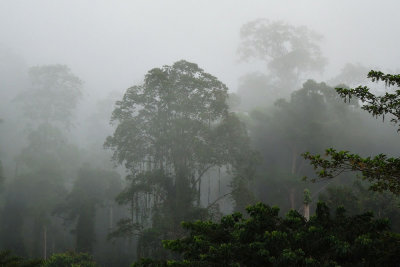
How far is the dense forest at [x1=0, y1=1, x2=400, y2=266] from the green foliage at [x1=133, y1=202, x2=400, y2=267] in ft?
0.08

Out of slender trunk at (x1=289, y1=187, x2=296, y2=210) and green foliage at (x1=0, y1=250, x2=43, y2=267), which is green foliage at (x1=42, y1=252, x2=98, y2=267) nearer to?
green foliage at (x1=0, y1=250, x2=43, y2=267)

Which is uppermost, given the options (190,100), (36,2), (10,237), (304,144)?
(36,2)

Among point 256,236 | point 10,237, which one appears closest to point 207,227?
point 256,236

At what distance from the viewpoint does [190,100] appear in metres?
19.4

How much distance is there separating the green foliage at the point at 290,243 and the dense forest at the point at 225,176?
23 mm

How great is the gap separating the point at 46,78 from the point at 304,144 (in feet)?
111

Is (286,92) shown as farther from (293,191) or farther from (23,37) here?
(23,37)

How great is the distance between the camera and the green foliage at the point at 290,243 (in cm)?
559

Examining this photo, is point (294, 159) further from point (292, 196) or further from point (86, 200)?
point (86, 200)

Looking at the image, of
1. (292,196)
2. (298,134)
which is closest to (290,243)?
(292,196)

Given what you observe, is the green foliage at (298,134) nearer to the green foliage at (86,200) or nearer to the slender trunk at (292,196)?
the slender trunk at (292,196)

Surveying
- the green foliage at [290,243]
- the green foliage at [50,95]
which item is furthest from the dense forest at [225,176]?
the green foliage at [50,95]

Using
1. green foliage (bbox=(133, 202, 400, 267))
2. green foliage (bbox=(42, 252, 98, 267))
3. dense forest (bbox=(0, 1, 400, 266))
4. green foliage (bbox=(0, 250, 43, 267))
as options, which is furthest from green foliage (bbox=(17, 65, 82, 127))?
green foliage (bbox=(133, 202, 400, 267))

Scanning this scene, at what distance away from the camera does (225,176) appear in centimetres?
3133
